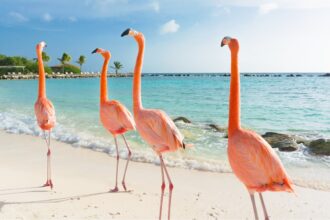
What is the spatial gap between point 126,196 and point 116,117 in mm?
1355

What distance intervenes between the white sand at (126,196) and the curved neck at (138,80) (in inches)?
58.7

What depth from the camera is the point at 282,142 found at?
10.6 meters

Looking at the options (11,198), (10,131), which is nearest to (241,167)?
(11,198)

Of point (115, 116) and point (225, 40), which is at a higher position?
point (225, 40)

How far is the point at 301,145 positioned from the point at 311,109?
11201 mm

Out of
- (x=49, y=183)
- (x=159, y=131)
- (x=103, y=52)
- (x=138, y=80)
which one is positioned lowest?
(x=49, y=183)

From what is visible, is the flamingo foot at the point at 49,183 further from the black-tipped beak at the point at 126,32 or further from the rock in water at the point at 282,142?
the rock in water at the point at 282,142

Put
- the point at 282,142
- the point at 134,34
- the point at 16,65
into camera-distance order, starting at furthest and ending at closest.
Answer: the point at 16,65 → the point at 282,142 → the point at 134,34

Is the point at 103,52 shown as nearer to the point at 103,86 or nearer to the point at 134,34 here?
the point at 103,86

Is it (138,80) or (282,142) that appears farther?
(282,142)

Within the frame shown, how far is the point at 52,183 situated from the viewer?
5.75m

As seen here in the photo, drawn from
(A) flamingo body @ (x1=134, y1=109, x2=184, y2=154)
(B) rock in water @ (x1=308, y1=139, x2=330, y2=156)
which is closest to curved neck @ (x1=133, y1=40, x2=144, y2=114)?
(A) flamingo body @ (x1=134, y1=109, x2=184, y2=154)

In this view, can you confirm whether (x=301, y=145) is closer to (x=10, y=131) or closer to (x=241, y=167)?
(x=241, y=167)

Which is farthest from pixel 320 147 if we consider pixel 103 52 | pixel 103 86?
pixel 103 52
